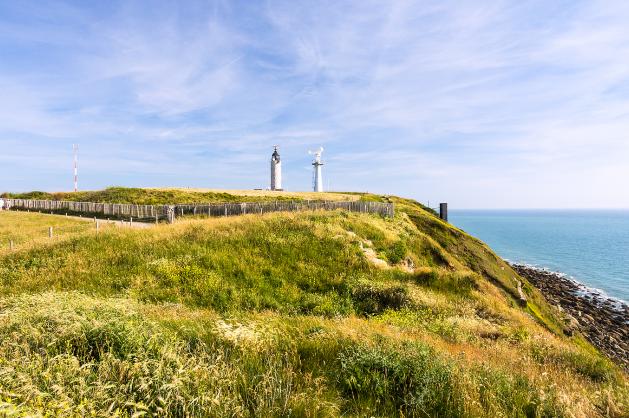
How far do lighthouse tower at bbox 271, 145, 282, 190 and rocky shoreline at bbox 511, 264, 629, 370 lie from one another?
63.2 meters

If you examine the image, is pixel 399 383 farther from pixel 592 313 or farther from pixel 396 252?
pixel 592 313

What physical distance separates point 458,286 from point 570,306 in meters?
30.2

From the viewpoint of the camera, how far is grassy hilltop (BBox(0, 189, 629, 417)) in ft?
14.2

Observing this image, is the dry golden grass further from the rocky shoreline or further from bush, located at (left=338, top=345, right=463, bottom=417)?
the rocky shoreline

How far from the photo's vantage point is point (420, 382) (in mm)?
5156

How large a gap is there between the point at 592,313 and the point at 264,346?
1751 inches

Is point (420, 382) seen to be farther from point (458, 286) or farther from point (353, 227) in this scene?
point (353, 227)

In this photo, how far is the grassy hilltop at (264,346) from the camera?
4332mm

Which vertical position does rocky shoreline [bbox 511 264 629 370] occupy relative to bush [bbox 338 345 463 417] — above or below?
below

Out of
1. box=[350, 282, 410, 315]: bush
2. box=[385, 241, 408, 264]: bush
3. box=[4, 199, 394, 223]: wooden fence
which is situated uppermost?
box=[4, 199, 394, 223]: wooden fence

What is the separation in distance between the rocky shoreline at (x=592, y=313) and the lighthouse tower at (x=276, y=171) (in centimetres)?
6324

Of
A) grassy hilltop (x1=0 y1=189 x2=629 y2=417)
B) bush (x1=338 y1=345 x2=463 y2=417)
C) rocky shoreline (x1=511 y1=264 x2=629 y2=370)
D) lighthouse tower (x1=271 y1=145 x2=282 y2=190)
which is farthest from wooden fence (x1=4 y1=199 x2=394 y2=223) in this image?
lighthouse tower (x1=271 y1=145 x2=282 y2=190)

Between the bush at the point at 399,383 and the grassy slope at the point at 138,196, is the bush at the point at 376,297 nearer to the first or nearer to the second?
the bush at the point at 399,383

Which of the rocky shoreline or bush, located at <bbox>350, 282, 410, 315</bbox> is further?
the rocky shoreline
